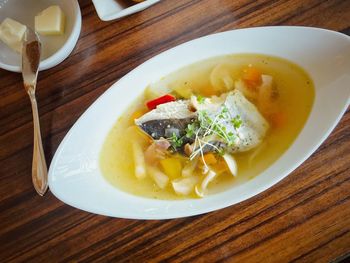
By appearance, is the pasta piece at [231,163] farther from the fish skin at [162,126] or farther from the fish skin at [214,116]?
the fish skin at [162,126]

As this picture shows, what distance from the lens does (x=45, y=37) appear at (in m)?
1.52

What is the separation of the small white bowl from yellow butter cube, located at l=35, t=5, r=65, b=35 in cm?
3

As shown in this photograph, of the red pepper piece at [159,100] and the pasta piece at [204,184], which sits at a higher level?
the red pepper piece at [159,100]

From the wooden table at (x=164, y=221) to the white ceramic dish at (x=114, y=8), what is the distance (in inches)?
2.4

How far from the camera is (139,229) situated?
132 centimetres

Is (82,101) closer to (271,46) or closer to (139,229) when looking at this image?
(139,229)

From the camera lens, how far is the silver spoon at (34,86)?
1.33 m

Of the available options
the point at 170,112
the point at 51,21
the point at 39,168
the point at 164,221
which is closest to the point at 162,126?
the point at 170,112

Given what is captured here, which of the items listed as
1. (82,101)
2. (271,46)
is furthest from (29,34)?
(271,46)

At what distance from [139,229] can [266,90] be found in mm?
589

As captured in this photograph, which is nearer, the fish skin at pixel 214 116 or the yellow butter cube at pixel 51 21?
the fish skin at pixel 214 116

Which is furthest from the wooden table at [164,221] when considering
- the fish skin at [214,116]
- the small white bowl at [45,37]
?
the fish skin at [214,116]

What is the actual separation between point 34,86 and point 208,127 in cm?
57

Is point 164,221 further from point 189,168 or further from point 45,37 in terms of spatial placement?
point 45,37
